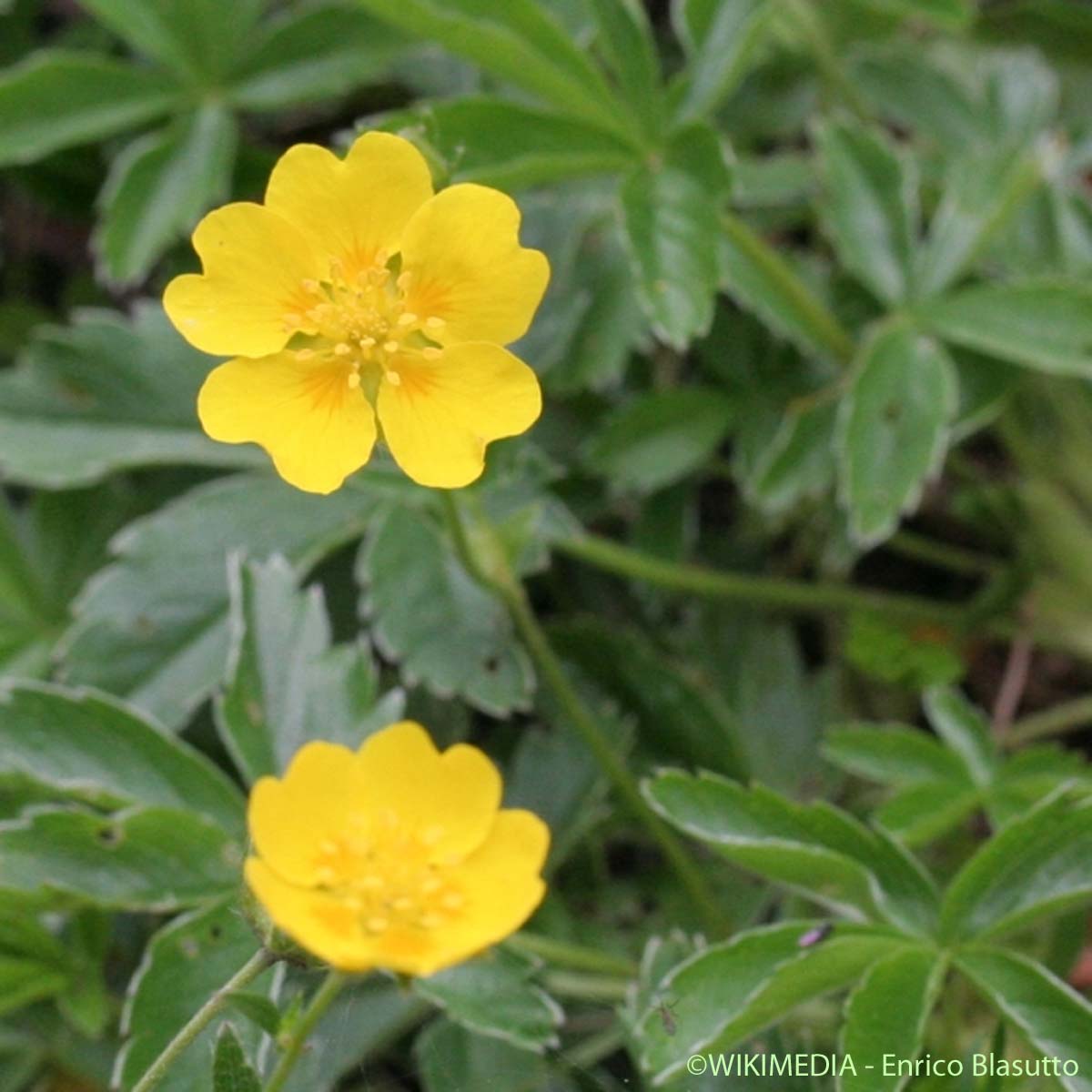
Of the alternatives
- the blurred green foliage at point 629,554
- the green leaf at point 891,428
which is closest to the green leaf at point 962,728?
the blurred green foliage at point 629,554

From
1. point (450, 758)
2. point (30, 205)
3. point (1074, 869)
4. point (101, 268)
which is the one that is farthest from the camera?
point (30, 205)

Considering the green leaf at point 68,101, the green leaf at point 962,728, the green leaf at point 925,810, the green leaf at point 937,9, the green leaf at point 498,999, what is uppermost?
the green leaf at point 937,9

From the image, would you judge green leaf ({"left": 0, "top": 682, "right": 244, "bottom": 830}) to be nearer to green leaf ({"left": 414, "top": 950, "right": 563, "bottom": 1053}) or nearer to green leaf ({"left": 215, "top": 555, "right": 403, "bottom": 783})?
green leaf ({"left": 215, "top": 555, "right": 403, "bottom": 783})

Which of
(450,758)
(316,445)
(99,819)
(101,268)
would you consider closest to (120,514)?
(101,268)

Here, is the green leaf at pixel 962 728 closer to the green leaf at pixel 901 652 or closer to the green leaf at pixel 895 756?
the green leaf at pixel 895 756

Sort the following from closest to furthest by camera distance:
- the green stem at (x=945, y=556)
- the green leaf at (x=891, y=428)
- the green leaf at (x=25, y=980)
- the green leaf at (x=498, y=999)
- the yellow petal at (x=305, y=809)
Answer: the yellow petal at (x=305, y=809) < the green leaf at (x=498, y=999) < the green leaf at (x=25, y=980) < the green leaf at (x=891, y=428) < the green stem at (x=945, y=556)

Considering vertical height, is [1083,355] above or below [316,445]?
below

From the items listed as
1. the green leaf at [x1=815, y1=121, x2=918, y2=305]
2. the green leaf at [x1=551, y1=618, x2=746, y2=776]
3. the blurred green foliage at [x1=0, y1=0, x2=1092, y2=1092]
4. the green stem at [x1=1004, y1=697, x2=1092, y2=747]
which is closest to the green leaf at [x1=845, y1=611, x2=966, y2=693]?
the blurred green foliage at [x1=0, y1=0, x2=1092, y2=1092]

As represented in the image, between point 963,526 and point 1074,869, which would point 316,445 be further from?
point 963,526

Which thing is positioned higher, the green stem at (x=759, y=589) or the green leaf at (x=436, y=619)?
the green leaf at (x=436, y=619)
